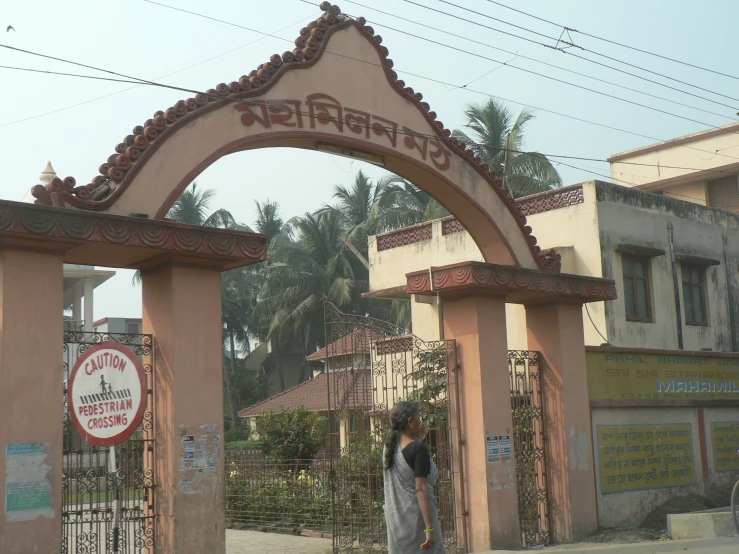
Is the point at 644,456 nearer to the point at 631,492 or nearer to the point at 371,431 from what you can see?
the point at 631,492

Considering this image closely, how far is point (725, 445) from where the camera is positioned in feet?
50.4

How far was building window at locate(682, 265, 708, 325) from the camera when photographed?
21.7 meters

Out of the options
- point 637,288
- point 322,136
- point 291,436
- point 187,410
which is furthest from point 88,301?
point 187,410

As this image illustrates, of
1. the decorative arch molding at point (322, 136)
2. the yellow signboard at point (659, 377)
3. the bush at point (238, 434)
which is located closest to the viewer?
the decorative arch molding at point (322, 136)

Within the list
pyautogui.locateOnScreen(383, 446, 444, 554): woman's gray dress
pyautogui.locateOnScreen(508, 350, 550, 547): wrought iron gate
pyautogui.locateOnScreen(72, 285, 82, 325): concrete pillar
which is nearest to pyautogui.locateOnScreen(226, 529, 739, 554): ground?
pyautogui.locateOnScreen(508, 350, 550, 547): wrought iron gate

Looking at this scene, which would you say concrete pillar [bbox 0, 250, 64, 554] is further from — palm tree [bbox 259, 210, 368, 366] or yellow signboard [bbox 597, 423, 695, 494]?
palm tree [bbox 259, 210, 368, 366]

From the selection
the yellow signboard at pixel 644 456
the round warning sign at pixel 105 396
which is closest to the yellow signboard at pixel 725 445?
the yellow signboard at pixel 644 456

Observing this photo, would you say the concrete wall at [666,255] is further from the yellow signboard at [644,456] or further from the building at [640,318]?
the yellow signboard at [644,456]

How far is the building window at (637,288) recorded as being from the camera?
20031 millimetres

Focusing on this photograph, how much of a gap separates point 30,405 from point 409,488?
11.8 ft

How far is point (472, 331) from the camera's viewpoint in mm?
11195

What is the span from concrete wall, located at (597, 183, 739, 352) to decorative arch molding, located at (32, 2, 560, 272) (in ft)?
24.4

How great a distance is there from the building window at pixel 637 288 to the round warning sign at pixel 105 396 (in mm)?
15749

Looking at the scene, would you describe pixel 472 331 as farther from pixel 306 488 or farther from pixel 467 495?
pixel 306 488
